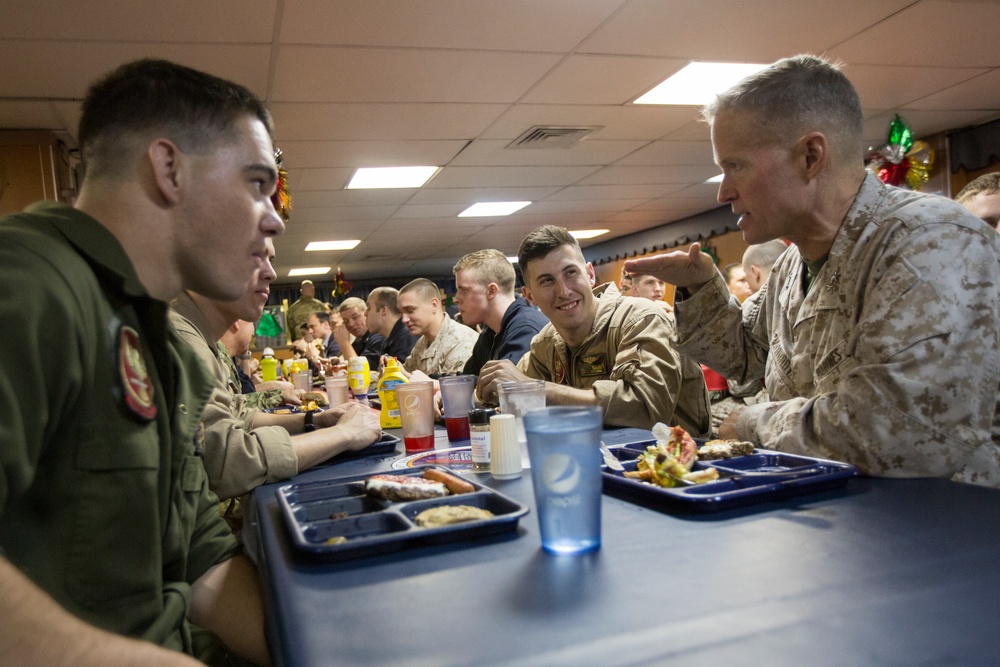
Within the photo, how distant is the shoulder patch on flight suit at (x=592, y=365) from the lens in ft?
8.30

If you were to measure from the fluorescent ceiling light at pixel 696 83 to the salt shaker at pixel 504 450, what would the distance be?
318 centimetres

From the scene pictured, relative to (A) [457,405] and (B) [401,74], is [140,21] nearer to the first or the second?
(B) [401,74]

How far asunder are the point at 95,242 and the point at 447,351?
13.0 feet

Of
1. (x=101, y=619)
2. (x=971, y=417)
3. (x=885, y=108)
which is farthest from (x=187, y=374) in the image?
(x=885, y=108)

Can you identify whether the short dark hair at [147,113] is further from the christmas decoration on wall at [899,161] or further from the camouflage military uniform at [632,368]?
the christmas decoration on wall at [899,161]

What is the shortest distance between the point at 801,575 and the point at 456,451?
3.58ft

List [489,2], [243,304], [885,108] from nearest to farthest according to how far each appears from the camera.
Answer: [243,304]
[489,2]
[885,108]

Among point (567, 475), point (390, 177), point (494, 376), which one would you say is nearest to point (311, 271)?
point (390, 177)

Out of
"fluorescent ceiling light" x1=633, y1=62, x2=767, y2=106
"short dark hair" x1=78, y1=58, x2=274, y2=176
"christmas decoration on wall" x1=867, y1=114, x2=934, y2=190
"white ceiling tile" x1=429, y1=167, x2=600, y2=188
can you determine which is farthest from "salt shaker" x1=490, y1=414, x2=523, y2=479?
"christmas decoration on wall" x1=867, y1=114, x2=934, y2=190

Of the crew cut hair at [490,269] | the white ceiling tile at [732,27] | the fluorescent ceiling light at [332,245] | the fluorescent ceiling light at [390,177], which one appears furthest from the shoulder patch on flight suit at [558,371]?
the fluorescent ceiling light at [332,245]

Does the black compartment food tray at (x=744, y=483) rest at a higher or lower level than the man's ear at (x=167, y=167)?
lower

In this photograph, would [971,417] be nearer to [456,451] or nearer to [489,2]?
[456,451]

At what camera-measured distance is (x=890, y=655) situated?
568 mm

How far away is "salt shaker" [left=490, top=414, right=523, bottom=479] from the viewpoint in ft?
4.46
